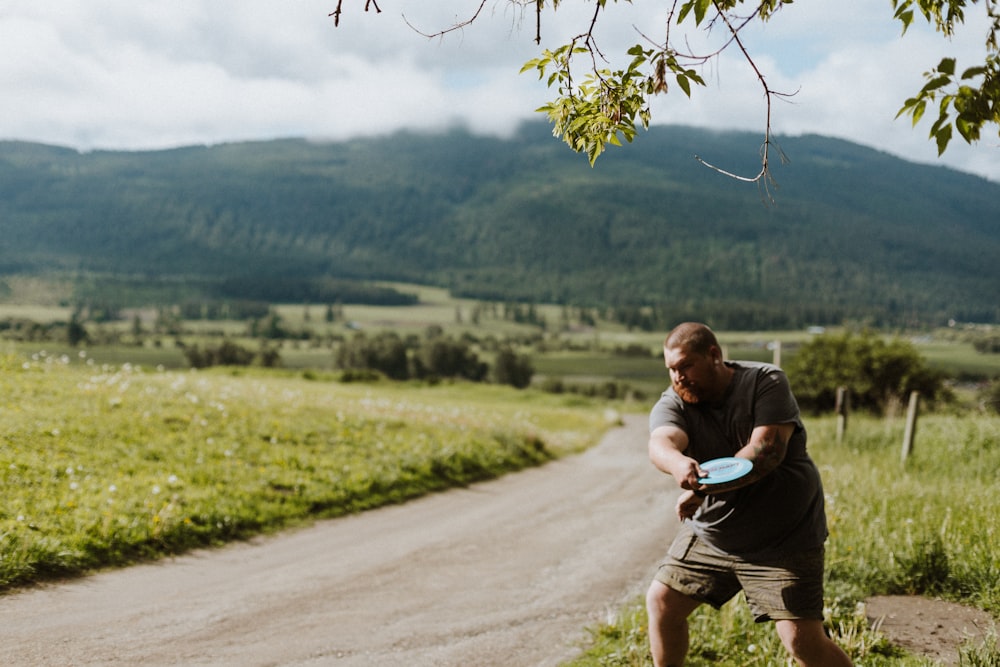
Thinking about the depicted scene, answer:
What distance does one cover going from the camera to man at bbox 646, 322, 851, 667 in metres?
4.63

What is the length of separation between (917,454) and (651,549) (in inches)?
356

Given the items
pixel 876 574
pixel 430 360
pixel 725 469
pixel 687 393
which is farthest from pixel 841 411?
pixel 430 360

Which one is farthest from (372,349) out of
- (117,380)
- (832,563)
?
(832,563)

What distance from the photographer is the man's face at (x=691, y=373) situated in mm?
4762

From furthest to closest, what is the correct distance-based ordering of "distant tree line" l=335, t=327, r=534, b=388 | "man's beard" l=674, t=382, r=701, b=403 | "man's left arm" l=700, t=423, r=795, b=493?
"distant tree line" l=335, t=327, r=534, b=388, "man's beard" l=674, t=382, r=701, b=403, "man's left arm" l=700, t=423, r=795, b=493

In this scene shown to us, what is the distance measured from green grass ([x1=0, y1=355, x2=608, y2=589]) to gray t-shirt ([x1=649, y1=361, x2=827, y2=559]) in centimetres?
689

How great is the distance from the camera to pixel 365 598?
875cm

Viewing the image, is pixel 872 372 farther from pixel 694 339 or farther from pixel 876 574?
pixel 694 339

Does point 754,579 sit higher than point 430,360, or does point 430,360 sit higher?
point 754,579

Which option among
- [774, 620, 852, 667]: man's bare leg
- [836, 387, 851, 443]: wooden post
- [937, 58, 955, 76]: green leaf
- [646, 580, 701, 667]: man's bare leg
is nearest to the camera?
[937, 58, 955, 76]: green leaf

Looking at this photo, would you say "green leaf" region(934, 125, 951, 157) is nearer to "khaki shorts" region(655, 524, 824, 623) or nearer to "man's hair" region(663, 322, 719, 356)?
"man's hair" region(663, 322, 719, 356)

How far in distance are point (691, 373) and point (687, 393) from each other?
0.16 meters

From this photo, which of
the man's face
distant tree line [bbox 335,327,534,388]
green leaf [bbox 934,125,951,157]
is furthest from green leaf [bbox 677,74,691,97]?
distant tree line [bbox 335,327,534,388]

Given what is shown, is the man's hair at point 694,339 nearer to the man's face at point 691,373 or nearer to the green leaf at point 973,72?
the man's face at point 691,373
